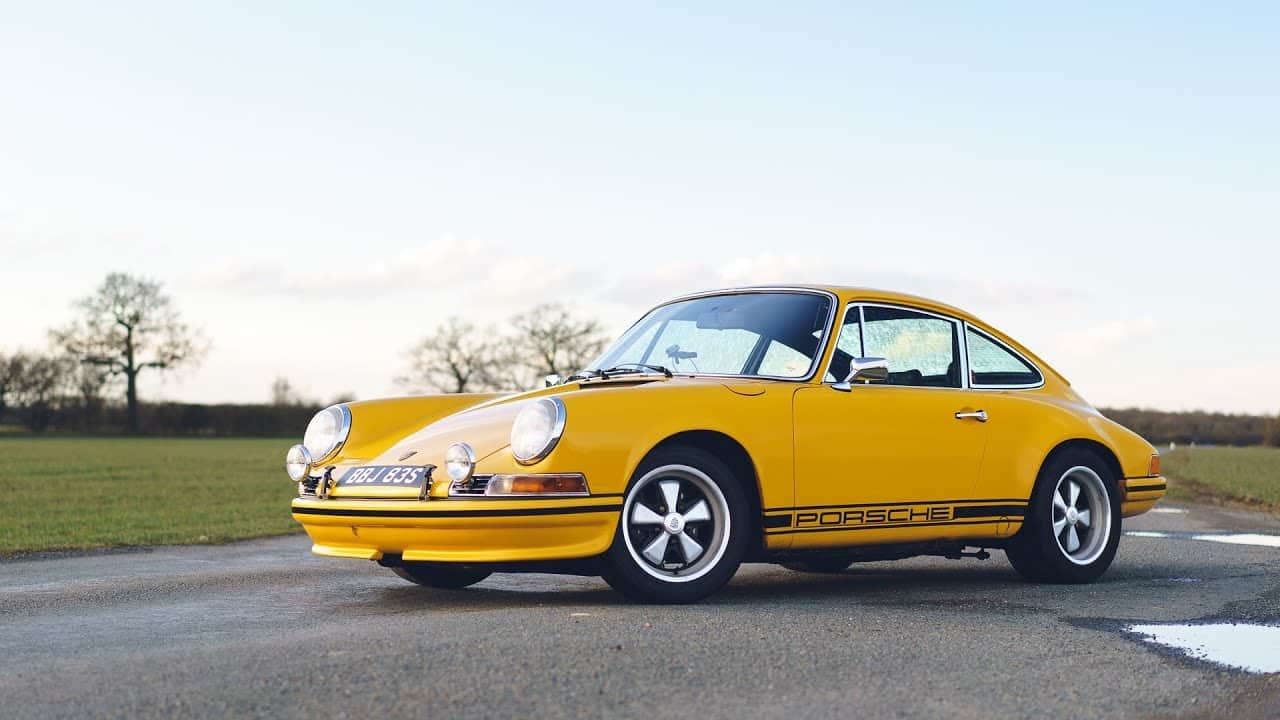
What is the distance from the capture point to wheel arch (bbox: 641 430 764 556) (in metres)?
6.43

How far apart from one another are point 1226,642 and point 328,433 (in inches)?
172

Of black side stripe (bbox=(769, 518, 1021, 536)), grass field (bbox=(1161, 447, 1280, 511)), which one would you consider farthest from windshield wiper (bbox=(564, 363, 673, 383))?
grass field (bbox=(1161, 447, 1280, 511))

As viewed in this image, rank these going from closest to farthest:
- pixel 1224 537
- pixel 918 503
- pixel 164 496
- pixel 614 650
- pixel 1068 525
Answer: pixel 614 650, pixel 918 503, pixel 1068 525, pixel 1224 537, pixel 164 496

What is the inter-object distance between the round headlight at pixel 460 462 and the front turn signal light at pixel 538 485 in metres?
0.13

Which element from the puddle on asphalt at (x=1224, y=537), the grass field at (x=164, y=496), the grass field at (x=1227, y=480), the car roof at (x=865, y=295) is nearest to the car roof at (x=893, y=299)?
the car roof at (x=865, y=295)

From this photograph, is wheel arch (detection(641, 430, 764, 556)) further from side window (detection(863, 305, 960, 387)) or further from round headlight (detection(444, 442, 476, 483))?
side window (detection(863, 305, 960, 387))

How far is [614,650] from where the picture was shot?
4930mm

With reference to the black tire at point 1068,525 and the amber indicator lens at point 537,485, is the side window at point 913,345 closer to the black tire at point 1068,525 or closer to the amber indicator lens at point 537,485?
the black tire at point 1068,525

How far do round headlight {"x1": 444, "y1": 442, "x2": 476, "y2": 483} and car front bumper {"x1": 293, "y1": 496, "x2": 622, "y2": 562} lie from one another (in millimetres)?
112

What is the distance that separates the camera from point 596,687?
4379 millimetres

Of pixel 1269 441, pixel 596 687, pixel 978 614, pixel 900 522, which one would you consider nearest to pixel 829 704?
pixel 596 687

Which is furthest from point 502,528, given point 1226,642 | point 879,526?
point 1226,642

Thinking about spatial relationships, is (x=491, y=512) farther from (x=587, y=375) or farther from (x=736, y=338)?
(x=736, y=338)

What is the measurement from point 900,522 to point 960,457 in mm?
581
